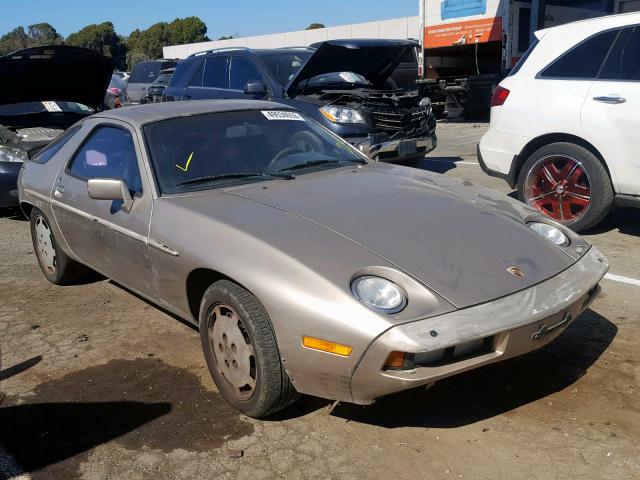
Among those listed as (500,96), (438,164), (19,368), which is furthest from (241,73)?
(19,368)

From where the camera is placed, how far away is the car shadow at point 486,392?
10.3 feet

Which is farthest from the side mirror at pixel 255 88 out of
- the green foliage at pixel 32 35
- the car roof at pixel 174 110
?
the green foliage at pixel 32 35

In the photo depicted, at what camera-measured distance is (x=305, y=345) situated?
277 cm

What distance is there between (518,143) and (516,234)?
311cm

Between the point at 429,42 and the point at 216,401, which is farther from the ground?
the point at 429,42

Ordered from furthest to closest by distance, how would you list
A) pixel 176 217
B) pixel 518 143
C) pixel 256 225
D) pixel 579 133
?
pixel 518 143
pixel 579 133
pixel 176 217
pixel 256 225

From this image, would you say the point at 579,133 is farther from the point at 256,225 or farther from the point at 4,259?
the point at 4,259

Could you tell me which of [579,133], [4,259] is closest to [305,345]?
[579,133]

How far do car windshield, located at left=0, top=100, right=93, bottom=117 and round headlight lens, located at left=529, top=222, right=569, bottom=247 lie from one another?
22.2 ft

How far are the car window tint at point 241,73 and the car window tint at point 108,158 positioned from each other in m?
5.07

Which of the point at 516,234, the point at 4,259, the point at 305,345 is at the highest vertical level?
the point at 516,234

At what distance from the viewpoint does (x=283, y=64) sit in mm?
9555

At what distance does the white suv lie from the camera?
549 cm

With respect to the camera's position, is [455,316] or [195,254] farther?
[195,254]
